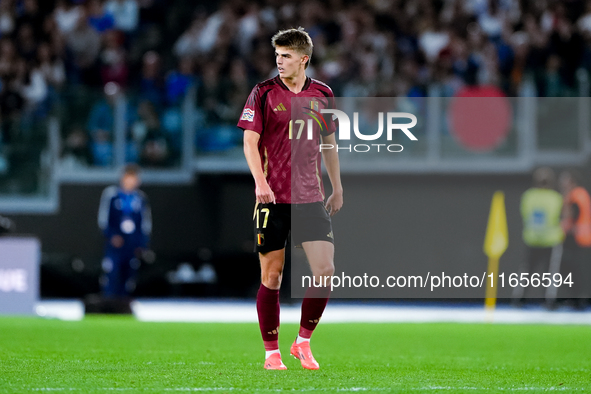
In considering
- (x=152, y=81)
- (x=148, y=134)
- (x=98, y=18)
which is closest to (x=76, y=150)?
(x=148, y=134)

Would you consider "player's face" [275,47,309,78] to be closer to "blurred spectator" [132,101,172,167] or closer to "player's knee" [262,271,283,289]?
"player's knee" [262,271,283,289]

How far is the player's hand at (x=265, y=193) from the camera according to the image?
5891 mm

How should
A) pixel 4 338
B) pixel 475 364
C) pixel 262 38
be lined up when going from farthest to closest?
pixel 262 38
pixel 4 338
pixel 475 364

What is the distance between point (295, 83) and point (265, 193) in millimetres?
826

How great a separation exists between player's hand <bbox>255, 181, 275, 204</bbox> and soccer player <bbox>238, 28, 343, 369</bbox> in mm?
113

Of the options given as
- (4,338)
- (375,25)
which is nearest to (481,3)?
(375,25)

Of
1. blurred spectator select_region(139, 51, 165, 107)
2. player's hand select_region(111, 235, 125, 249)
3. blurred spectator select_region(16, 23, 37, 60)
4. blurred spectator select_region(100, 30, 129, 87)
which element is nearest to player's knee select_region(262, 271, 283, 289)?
player's hand select_region(111, 235, 125, 249)

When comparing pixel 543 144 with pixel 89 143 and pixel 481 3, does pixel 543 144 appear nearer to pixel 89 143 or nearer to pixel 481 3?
pixel 481 3

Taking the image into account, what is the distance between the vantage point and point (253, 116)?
614 cm

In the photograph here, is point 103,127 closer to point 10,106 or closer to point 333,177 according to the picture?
point 10,106

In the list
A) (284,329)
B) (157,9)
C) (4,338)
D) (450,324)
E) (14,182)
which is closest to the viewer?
(4,338)

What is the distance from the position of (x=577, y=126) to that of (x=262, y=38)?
573cm

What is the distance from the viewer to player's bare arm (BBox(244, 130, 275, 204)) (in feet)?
19.4

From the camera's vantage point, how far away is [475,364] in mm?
7180
